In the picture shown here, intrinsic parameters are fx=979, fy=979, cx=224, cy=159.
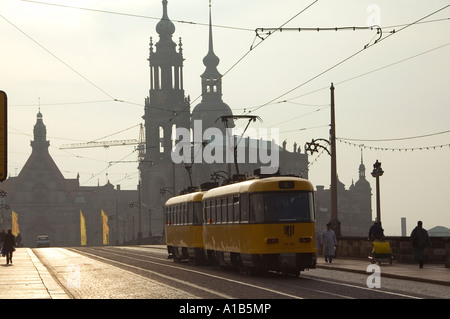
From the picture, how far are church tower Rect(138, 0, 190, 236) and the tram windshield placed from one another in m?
135

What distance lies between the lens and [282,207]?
28812 mm

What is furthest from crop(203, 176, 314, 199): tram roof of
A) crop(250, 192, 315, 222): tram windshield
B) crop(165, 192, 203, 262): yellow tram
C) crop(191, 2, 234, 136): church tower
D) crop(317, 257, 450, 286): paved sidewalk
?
crop(191, 2, 234, 136): church tower

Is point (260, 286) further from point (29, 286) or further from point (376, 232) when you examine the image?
point (376, 232)

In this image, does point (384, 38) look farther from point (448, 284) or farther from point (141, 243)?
point (141, 243)

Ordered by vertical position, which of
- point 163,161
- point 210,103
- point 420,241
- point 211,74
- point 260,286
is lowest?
point 260,286

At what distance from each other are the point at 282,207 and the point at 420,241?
634 centimetres

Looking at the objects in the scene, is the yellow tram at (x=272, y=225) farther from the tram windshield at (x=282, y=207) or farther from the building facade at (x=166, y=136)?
the building facade at (x=166, y=136)

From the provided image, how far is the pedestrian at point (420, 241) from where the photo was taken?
32.4 meters

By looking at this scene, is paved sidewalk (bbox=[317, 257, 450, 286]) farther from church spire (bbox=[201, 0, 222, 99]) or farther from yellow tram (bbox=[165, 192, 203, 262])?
church spire (bbox=[201, 0, 222, 99])

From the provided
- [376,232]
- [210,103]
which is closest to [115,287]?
[376,232]

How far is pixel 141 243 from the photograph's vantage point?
354 ft

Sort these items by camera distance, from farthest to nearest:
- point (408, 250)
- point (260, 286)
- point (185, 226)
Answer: point (185, 226) < point (408, 250) < point (260, 286)
